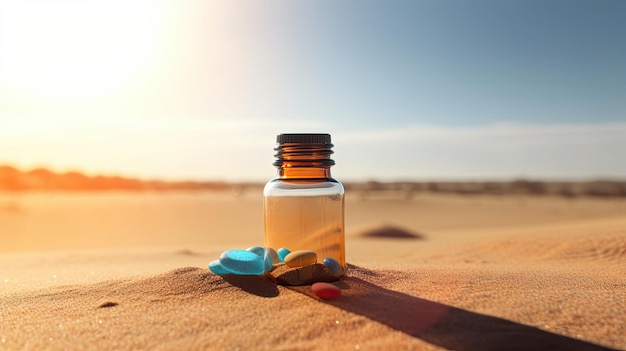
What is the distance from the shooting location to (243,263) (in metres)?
2.76

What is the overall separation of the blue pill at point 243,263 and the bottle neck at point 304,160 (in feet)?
1.57

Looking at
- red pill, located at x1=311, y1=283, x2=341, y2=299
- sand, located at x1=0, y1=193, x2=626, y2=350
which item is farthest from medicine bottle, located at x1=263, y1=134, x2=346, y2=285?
red pill, located at x1=311, y1=283, x2=341, y2=299

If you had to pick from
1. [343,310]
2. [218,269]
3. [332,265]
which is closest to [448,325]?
[343,310]

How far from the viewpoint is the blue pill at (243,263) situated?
276 centimetres

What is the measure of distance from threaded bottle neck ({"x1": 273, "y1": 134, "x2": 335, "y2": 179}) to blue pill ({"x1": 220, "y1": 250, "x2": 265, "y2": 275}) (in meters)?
0.48

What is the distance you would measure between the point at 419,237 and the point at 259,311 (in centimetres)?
703

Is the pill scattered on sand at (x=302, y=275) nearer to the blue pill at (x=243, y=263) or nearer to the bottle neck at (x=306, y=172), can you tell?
the blue pill at (x=243, y=263)

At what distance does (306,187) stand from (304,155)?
0.58 ft

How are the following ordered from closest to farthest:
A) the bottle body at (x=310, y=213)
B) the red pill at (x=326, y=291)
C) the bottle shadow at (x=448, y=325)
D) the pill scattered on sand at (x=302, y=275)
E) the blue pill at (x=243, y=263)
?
the bottle shadow at (x=448, y=325) → the red pill at (x=326, y=291) → the pill scattered on sand at (x=302, y=275) → the blue pill at (x=243, y=263) → the bottle body at (x=310, y=213)

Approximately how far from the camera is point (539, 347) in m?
1.95

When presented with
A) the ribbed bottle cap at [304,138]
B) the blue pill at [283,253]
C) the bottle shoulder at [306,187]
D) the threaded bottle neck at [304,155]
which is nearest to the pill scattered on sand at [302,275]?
the blue pill at [283,253]

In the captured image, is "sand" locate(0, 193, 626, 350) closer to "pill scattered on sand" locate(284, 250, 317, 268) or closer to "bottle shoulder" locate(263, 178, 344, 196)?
"pill scattered on sand" locate(284, 250, 317, 268)

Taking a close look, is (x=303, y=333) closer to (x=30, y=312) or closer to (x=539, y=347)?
(x=539, y=347)

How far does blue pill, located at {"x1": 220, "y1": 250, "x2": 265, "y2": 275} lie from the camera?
276 cm
